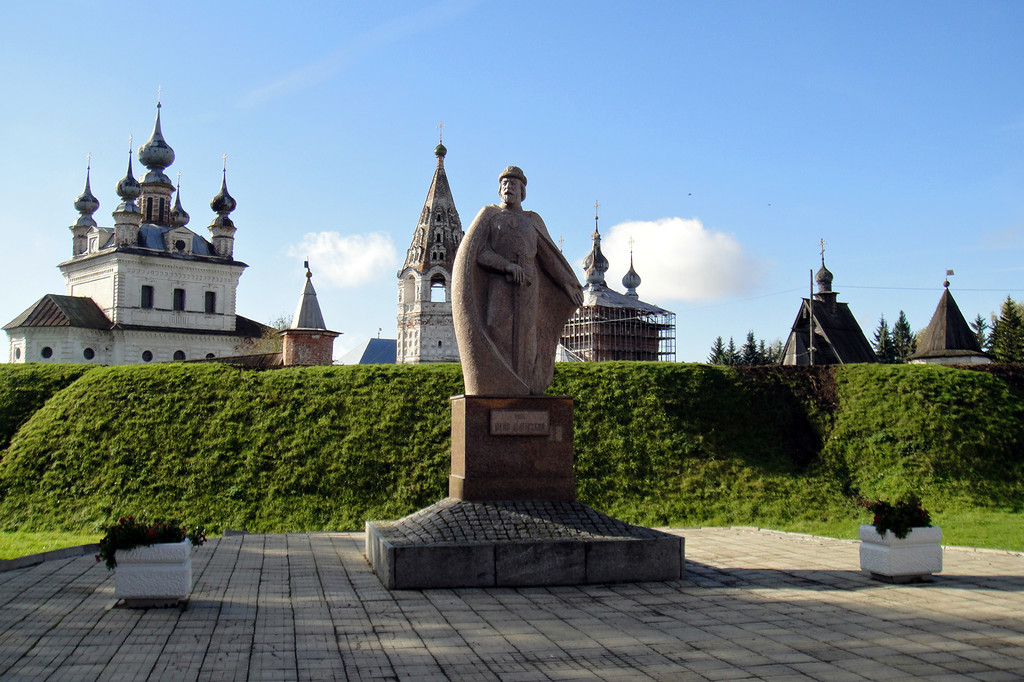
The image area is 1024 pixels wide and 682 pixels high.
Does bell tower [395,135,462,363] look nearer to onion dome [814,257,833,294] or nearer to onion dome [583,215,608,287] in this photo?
onion dome [583,215,608,287]

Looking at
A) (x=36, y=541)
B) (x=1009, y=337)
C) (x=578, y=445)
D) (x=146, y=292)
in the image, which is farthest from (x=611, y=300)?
(x=36, y=541)

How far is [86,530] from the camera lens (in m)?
13.5

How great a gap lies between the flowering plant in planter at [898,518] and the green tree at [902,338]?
58.1 metres

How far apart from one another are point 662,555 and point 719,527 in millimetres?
5418

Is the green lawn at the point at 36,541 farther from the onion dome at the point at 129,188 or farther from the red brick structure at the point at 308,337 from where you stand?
the onion dome at the point at 129,188

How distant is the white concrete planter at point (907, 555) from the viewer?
26.3 ft

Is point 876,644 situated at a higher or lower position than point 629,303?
lower

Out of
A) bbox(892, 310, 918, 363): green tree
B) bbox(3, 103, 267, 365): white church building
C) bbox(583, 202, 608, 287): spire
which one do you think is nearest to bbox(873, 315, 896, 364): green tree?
bbox(892, 310, 918, 363): green tree

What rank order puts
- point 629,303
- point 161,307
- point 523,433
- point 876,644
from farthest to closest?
point 629,303 → point 161,307 → point 523,433 → point 876,644

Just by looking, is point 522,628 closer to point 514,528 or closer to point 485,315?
point 514,528

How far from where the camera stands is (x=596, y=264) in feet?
235

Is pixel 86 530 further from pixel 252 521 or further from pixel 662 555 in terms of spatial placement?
pixel 662 555

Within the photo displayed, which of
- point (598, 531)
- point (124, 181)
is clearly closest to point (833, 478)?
point (598, 531)

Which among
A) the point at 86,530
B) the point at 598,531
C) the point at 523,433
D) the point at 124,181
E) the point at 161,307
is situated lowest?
the point at 86,530
